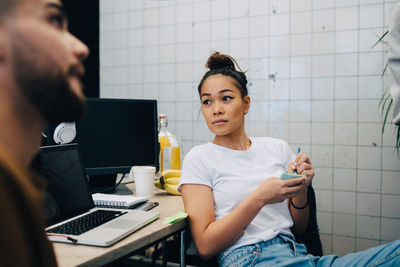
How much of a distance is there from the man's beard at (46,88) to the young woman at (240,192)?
2.49 feet

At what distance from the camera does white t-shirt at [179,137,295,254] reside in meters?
1.20

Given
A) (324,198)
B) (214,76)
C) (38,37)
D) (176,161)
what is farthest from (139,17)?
(38,37)

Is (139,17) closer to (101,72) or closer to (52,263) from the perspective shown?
(101,72)

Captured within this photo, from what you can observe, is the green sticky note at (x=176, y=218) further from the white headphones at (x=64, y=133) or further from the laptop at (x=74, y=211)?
the white headphones at (x=64, y=133)

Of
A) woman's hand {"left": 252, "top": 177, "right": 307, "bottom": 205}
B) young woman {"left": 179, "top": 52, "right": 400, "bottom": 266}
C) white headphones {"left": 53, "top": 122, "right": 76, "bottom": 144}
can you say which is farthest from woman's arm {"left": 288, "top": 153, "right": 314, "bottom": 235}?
white headphones {"left": 53, "top": 122, "right": 76, "bottom": 144}

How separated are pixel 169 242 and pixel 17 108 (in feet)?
7.40

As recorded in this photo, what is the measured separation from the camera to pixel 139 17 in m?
3.07

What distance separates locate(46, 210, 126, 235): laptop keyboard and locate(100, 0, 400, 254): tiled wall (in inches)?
67.9

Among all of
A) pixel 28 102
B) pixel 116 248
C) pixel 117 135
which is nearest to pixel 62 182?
pixel 116 248

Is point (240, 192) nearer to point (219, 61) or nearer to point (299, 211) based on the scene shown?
point (299, 211)

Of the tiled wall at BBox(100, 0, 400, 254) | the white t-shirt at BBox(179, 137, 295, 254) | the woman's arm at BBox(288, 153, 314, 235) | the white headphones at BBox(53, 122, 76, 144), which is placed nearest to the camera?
the white t-shirt at BBox(179, 137, 295, 254)

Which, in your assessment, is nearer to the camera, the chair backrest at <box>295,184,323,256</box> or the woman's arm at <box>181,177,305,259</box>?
the woman's arm at <box>181,177,305,259</box>

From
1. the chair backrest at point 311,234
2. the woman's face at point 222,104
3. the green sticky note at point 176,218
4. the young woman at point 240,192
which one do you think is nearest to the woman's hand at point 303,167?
the young woman at point 240,192

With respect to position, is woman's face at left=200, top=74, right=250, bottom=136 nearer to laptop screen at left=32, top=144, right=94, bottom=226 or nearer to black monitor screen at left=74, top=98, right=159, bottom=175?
black monitor screen at left=74, top=98, right=159, bottom=175
